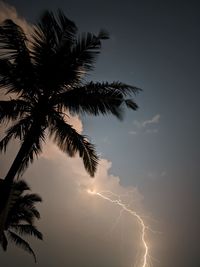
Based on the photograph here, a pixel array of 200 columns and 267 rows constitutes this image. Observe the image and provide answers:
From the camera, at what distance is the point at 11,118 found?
750cm

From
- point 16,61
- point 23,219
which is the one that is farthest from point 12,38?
point 23,219

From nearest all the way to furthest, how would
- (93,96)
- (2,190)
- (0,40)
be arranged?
(2,190)
(0,40)
(93,96)

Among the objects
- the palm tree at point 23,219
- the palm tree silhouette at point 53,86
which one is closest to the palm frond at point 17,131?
the palm tree silhouette at point 53,86

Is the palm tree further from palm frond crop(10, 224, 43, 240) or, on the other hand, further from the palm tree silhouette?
the palm tree silhouette

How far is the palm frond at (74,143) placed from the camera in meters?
7.47

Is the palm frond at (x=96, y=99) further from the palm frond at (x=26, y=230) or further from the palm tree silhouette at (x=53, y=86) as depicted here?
the palm frond at (x=26, y=230)

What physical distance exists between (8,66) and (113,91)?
3034 millimetres

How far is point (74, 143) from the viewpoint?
24.8ft

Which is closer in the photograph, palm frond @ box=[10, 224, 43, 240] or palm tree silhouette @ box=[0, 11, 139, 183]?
palm tree silhouette @ box=[0, 11, 139, 183]

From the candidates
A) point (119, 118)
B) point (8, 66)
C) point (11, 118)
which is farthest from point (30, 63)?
point (119, 118)

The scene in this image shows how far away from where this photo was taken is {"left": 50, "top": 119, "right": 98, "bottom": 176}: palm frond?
747 centimetres

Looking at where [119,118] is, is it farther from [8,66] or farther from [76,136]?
[8,66]

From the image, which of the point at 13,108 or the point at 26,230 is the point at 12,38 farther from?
the point at 26,230

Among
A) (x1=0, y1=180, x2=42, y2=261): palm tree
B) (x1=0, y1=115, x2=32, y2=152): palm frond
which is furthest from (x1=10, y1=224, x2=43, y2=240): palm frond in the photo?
(x1=0, y1=115, x2=32, y2=152): palm frond
